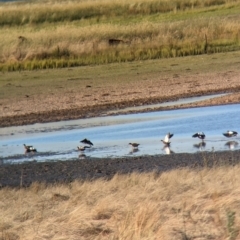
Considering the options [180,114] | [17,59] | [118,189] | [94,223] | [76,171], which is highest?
[17,59]

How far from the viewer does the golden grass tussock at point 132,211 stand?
6.30 m

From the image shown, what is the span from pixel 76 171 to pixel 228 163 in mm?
2170

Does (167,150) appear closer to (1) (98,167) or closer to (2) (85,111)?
(1) (98,167)

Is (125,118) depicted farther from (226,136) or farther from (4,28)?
(4,28)

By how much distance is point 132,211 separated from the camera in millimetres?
6816

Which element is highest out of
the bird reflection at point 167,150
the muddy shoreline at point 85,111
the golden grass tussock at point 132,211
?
the muddy shoreline at point 85,111

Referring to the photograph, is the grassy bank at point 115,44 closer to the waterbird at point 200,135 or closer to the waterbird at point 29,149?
the waterbird at point 29,149

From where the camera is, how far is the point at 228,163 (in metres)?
11.6

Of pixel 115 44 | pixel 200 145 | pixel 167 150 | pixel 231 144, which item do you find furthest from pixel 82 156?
pixel 115 44

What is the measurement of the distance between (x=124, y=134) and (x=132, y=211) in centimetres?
834

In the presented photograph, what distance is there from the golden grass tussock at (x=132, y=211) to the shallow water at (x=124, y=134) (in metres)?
4.26

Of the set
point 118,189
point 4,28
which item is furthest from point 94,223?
point 4,28

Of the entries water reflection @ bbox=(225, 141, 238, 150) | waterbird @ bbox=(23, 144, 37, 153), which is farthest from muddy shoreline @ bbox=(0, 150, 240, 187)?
waterbird @ bbox=(23, 144, 37, 153)

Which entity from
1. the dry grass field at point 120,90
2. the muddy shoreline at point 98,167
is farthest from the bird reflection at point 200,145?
the dry grass field at point 120,90
